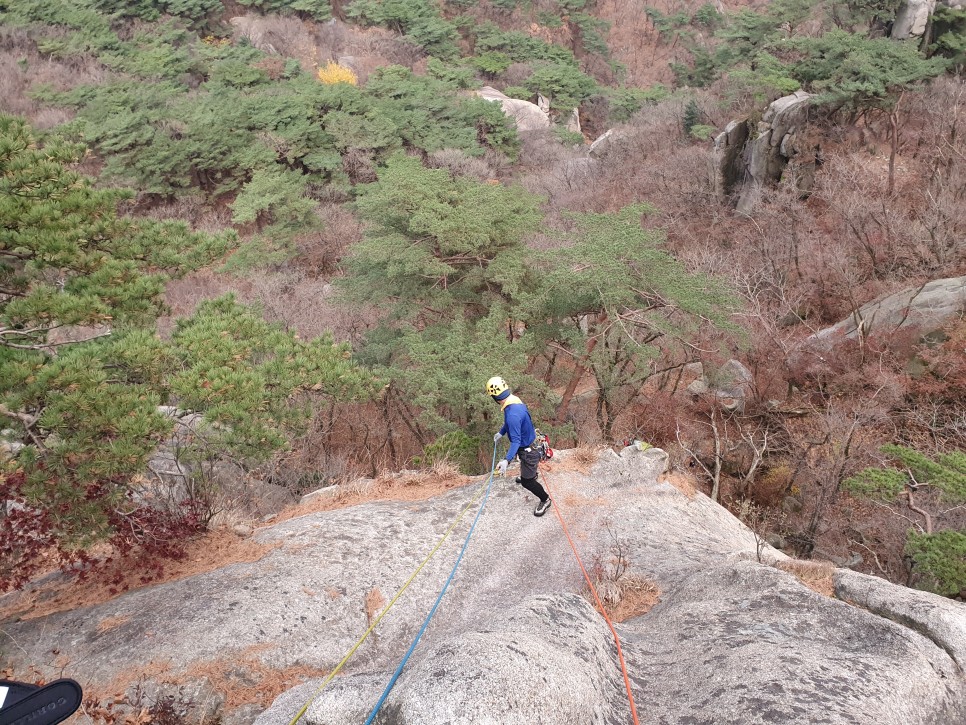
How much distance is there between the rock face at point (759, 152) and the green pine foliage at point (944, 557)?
18.3 m

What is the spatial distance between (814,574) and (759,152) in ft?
70.8

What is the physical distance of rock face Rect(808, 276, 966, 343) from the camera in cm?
1474

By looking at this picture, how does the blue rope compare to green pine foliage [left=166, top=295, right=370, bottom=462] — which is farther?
green pine foliage [left=166, top=295, right=370, bottom=462]

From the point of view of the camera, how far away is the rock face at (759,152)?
73.0 feet

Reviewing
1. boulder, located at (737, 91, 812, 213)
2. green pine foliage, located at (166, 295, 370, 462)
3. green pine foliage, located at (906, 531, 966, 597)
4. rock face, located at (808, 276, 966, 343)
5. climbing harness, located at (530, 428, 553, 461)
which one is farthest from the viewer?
boulder, located at (737, 91, 812, 213)

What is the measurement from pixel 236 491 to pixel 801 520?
10.5 metres

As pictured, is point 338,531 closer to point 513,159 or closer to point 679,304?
point 679,304

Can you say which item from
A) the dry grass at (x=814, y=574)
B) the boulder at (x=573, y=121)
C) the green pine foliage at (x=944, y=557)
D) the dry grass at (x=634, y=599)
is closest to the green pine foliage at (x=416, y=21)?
the boulder at (x=573, y=121)

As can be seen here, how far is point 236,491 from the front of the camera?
10555 millimetres

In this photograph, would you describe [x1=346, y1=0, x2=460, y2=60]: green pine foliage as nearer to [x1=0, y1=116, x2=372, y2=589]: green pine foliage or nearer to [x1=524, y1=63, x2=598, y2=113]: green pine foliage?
[x1=524, y1=63, x2=598, y2=113]: green pine foliage

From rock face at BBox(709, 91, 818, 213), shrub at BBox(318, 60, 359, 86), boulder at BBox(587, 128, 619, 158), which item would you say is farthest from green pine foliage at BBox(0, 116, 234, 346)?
shrub at BBox(318, 60, 359, 86)

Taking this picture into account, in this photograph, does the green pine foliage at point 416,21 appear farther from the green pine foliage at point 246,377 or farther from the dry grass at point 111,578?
the dry grass at point 111,578

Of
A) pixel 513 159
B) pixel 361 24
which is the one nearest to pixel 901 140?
pixel 513 159

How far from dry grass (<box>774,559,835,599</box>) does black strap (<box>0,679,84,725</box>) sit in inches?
210
